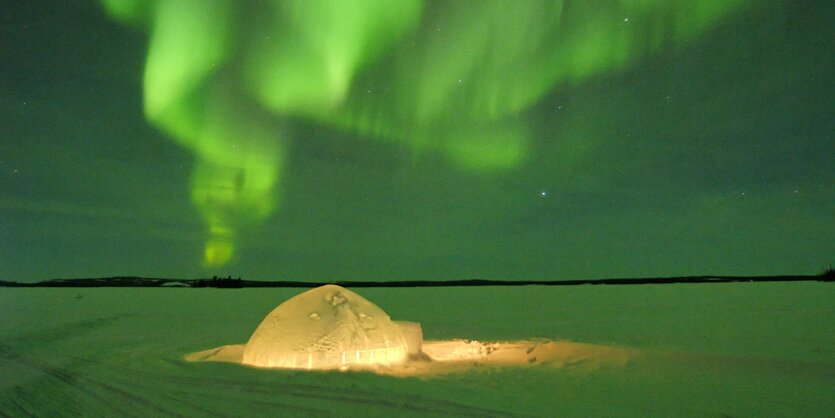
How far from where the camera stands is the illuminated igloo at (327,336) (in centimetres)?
1083

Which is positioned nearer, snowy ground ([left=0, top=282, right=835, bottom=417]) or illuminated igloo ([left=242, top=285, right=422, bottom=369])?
snowy ground ([left=0, top=282, right=835, bottom=417])

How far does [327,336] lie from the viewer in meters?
11.0

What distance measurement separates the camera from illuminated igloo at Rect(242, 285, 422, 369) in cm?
1083

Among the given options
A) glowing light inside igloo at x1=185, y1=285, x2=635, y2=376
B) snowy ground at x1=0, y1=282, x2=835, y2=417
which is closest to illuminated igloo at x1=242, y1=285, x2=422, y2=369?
glowing light inside igloo at x1=185, y1=285, x2=635, y2=376

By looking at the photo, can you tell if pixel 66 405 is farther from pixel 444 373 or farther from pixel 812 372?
pixel 812 372

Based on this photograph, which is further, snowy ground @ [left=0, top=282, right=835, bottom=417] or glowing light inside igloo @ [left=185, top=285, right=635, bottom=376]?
glowing light inside igloo @ [left=185, top=285, right=635, bottom=376]

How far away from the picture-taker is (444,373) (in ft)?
33.0

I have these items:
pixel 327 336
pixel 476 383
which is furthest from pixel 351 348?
pixel 476 383

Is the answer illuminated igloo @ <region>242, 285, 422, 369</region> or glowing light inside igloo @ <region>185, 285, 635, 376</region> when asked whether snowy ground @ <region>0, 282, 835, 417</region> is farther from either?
illuminated igloo @ <region>242, 285, 422, 369</region>

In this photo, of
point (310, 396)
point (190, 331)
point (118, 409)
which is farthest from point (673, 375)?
point (190, 331)

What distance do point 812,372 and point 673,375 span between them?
7.58ft

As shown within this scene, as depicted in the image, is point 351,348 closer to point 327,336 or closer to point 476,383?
point 327,336

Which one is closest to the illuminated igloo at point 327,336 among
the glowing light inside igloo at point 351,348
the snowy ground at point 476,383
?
the glowing light inside igloo at point 351,348

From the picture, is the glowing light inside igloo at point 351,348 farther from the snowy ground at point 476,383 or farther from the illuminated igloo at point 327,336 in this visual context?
the snowy ground at point 476,383
